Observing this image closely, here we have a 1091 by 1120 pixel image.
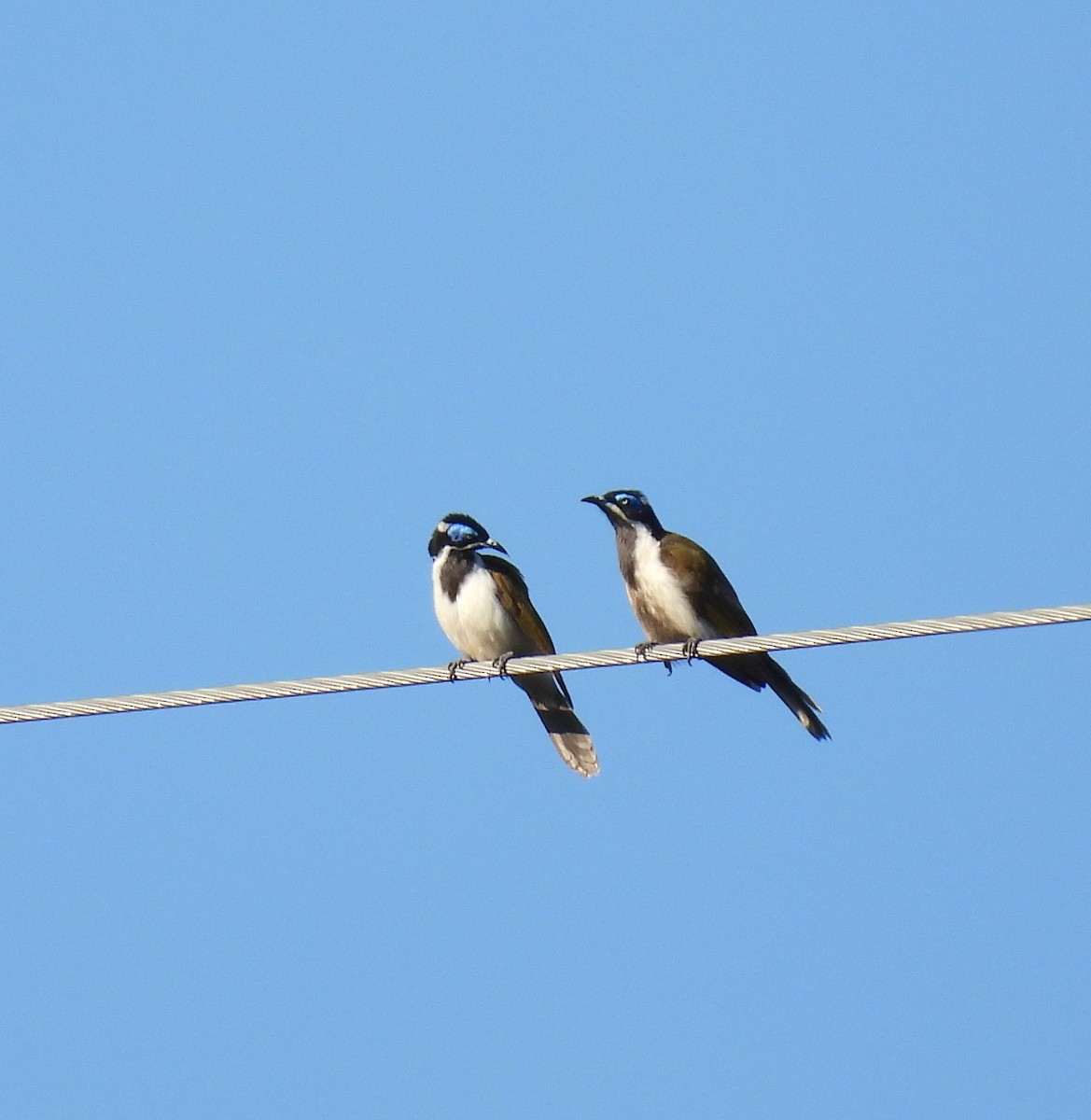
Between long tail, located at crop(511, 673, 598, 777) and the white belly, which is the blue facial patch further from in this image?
long tail, located at crop(511, 673, 598, 777)

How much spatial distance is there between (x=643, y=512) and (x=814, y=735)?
67.9 inches

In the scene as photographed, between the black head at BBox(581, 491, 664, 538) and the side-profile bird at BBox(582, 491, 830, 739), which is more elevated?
the black head at BBox(581, 491, 664, 538)

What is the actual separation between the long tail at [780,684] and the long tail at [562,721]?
89cm

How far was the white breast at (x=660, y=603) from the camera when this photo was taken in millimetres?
11711

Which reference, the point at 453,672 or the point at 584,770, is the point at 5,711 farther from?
the point at 584,770

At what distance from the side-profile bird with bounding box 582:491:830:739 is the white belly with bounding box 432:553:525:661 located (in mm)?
762

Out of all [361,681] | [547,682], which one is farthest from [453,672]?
[547,682]

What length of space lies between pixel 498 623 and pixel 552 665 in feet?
8.78

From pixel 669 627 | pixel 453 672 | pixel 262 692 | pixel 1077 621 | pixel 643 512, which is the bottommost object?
pixel 1077 621

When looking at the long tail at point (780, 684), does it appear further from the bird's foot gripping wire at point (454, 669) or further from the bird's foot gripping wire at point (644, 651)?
the bird's foot gripping wire at point (454, 669)

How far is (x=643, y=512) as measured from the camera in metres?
12.2

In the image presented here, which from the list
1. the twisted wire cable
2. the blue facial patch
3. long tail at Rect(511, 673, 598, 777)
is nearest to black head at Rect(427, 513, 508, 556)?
the blue facial patch

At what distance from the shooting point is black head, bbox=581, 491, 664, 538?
12.2m

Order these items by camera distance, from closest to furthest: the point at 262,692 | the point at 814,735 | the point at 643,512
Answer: the point at 262,692 → the point at 814,735 → the point at 643,512
